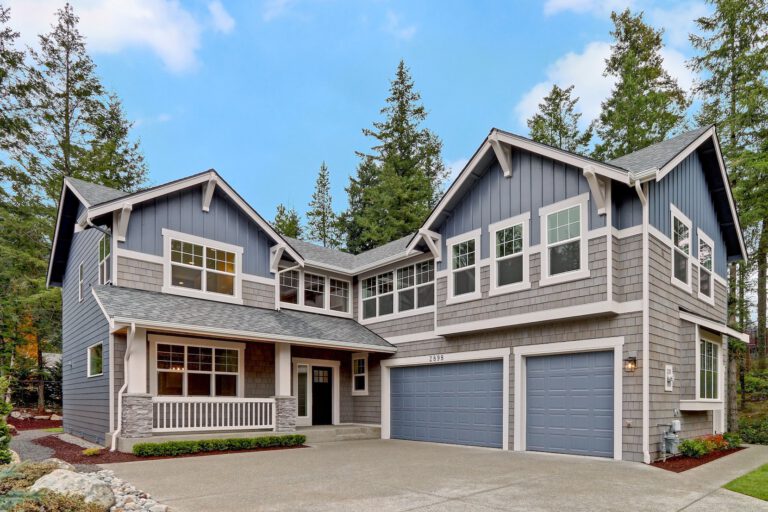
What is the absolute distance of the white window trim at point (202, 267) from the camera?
1300 centimetres

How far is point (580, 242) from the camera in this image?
10750mm

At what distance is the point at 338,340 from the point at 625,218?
790 cm

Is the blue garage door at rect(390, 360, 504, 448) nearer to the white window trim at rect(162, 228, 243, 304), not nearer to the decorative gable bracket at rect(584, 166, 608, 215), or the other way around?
the decorative gable bracket at rect(584, 166, 608, 215)

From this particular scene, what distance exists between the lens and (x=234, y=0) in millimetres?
20500

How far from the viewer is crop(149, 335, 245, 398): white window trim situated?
12.2m

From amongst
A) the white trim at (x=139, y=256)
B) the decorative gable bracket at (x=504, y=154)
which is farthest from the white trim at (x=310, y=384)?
the decorative gable bracket at (x=504, y=154)

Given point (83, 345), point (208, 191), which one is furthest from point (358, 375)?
point (83, 345)

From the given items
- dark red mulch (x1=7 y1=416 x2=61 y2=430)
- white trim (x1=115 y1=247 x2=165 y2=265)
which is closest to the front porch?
white trim (x1=115 y1=247 x2=165 y2=265)

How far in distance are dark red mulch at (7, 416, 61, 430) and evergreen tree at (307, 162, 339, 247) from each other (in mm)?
18469

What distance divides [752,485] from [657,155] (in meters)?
6.61

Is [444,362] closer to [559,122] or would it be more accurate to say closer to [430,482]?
[430,482]

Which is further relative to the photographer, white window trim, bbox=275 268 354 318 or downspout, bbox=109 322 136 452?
white window trim, bbox=275 268 354 318

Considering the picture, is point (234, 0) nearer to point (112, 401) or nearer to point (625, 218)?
point (112, 401)

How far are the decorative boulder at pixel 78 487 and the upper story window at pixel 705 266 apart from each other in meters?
12.8
